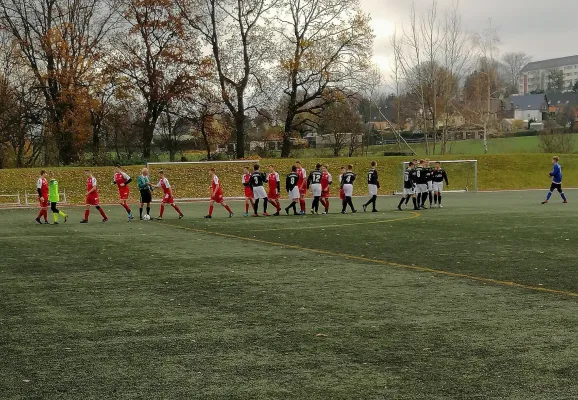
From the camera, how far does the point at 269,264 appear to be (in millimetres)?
12453

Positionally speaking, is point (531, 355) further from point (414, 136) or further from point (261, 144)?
point (414, 136)

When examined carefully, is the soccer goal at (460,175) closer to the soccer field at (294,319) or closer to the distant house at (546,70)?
the soccer field at (294,319)

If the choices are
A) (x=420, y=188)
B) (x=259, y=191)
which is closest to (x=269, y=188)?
(x=259, y=191)

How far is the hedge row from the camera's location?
135 feet

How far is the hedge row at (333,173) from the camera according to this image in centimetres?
4103

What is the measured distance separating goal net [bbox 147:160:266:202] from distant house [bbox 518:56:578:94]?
133 m

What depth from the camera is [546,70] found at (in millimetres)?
171000

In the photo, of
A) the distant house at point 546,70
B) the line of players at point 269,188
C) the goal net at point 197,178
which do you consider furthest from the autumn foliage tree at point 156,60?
the distant house at point 546,70

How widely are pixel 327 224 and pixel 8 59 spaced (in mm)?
35465

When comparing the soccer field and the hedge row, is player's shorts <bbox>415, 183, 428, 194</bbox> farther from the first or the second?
the hedge row

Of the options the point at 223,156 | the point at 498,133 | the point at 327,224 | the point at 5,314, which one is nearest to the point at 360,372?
the point at 5,314

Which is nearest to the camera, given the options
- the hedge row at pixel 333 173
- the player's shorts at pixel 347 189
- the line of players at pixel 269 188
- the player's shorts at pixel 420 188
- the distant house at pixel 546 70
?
the line of players at pixel 269 188

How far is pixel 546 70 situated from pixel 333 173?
141066 millimetres

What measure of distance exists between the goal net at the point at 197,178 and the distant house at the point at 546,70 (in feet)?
436
